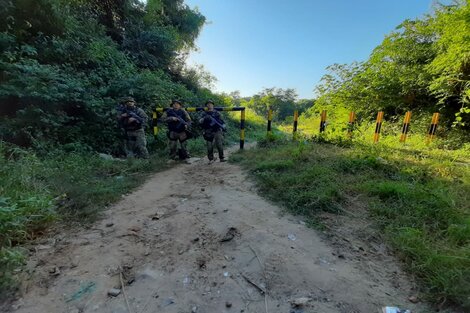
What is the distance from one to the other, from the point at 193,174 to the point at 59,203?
101 inches

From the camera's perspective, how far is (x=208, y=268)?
2.42 metres

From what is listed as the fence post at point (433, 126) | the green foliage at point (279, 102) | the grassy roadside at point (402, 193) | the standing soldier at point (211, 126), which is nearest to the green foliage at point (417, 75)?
the fence post at point (433, 126)

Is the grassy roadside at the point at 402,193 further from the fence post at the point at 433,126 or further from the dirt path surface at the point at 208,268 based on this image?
the fence post at the point at 433,126

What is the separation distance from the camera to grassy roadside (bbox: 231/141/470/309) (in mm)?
2312

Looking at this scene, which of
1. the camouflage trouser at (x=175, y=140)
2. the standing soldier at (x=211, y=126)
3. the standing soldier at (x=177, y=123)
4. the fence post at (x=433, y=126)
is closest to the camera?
the standing soldier at (x=211, y=126)

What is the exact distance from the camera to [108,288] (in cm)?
217

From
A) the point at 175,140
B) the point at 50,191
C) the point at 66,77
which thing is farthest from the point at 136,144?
the point at 50,191

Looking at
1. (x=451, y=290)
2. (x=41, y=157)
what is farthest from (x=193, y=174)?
(x=451, y=290)

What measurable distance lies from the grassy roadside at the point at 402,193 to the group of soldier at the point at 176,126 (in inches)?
36.9

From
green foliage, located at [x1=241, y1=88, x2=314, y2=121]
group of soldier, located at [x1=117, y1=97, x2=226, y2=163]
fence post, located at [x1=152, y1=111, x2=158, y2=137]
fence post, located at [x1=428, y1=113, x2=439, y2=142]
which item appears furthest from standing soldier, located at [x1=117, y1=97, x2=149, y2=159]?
green foliage, located at [x1=241, y1=88, x2=314, y2=121]

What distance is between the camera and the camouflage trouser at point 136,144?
6820mm

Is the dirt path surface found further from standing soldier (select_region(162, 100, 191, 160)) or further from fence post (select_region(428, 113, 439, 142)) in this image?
fence post (select_region(428, 113, 439, 142))

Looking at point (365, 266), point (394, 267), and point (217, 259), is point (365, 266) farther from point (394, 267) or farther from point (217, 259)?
point (217, 259)

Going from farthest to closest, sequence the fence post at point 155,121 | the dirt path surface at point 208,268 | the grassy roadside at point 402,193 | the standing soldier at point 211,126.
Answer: the fence post at point 155,121 → the standing soldier at point 211,126 → the grassy roadside at point 402,193 → the dirt path surface at point 208,268
